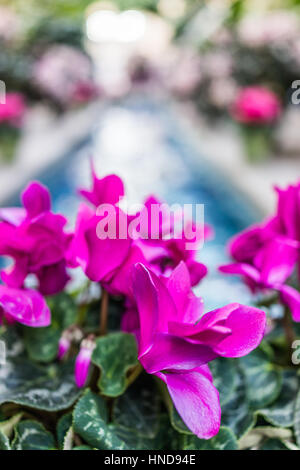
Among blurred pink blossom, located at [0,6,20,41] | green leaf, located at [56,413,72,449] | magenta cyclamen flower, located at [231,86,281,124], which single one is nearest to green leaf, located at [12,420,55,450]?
green leaf, located at [56,413,72,449]

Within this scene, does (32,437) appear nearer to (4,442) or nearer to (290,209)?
(4,442)

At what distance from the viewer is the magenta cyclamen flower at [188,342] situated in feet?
1.17

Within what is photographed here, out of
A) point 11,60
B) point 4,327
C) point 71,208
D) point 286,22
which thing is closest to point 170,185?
point 71,208

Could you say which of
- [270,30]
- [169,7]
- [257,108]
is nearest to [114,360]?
[257,108]

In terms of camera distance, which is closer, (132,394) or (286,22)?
(132,394)

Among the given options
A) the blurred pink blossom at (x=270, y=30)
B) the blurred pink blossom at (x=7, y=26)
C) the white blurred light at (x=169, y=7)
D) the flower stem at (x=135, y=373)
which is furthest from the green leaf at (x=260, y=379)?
the white blurred light at (x=169, y=7)

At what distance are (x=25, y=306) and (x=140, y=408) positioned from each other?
0.15 meters

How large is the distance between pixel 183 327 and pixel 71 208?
3.60 metres

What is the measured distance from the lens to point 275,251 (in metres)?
0.49

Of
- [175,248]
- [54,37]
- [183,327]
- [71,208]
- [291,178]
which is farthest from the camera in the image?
[54,37]

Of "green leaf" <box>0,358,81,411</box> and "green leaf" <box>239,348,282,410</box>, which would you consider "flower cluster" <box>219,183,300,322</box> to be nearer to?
"green leaf" <box>239,348,282,410</box>

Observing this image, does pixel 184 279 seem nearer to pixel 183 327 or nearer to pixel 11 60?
pixel 183 327

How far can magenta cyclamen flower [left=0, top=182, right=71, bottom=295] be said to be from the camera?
460mm

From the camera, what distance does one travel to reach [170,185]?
15.0ft
